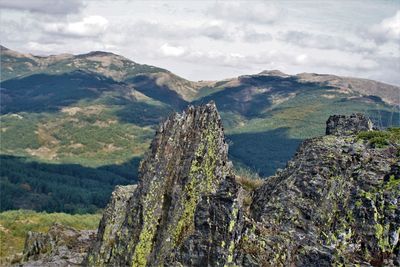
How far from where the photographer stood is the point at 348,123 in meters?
34.8

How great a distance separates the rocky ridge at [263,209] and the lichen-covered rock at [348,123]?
264 inches

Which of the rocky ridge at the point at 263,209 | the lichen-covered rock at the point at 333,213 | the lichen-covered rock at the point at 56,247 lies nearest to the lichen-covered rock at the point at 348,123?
the rocky ridge at the point at 263,209

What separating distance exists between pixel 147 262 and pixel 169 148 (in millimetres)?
8165

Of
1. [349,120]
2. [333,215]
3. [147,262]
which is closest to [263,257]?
[333,215]

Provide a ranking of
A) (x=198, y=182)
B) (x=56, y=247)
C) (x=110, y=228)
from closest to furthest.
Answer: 1. (x=198, y=182)
2. (x=110, y=228)
3. (x=56, y=247)

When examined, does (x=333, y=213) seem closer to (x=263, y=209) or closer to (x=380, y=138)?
(x=263, y=209)

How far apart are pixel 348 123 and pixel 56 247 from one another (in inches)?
1344

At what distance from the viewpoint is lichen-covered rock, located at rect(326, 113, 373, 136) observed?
111 ft

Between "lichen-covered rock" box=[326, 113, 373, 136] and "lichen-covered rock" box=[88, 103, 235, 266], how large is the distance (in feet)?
33.3

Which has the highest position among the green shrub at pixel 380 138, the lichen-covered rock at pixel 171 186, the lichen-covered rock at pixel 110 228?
the green shrub at pixel 380 138

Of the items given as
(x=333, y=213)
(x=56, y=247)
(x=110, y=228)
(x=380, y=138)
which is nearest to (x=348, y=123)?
(x=380, y=138)

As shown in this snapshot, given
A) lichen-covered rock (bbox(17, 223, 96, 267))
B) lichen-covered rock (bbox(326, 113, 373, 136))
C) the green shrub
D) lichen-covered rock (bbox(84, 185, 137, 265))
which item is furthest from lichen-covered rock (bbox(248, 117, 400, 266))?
lichen-covered rock (bbox(17, 223, 96, 267))

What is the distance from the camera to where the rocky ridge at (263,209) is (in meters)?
18.6

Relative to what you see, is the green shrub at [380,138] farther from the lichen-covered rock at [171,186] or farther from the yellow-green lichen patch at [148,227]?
the yellow-green lichen patch at [148,227]
